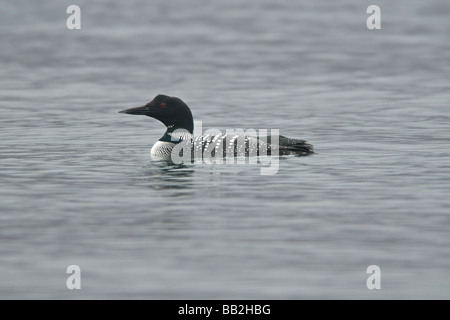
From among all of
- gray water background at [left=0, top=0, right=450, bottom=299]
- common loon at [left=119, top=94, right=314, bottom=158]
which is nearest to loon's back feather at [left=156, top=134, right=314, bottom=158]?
common loon at [left=119, top=94, right=314, bottom=158]

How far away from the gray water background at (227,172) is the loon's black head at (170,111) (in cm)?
41

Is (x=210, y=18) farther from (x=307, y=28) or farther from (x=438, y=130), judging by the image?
(x=438, y=130)

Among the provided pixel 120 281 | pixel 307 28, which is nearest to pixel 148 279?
pixel 120 281

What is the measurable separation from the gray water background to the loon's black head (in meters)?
0.41

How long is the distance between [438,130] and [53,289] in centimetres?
639

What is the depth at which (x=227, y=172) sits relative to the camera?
30.8ft

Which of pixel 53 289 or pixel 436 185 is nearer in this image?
pixel 53 289

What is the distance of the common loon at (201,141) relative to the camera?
9953 mm

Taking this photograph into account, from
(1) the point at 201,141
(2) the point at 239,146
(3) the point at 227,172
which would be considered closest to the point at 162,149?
(1) the point at 201,141

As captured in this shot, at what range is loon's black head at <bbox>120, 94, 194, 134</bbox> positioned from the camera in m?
10.4

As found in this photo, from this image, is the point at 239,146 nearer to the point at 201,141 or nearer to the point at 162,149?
the point at 201,141

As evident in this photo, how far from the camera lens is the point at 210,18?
2305 cm

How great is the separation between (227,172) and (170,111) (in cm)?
128
